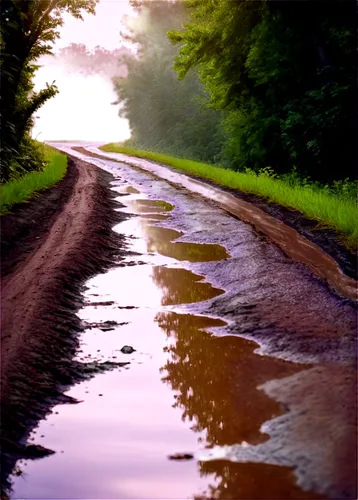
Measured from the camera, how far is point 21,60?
20.6 m

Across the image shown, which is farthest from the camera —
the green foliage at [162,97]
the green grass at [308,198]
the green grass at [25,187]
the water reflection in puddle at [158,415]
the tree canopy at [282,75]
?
the green foliage at [162,97]

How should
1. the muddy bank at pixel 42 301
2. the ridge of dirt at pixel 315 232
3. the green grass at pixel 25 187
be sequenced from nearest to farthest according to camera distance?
the muddy bank at pixel 42 301, the ridge of dirt at pixel 315 232, the green grass at pixel 25 187

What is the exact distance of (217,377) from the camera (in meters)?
5.59

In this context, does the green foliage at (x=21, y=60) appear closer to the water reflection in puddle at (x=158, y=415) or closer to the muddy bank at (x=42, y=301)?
the muddy bank at (x=42, y=301)

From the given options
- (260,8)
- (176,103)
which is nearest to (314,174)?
(260,8)

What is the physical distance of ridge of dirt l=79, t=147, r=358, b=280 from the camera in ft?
32.0

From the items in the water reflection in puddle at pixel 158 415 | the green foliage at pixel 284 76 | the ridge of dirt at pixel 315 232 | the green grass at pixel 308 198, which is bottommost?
the water reflection in puddle at pixel 158 415

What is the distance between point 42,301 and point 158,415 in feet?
9.91

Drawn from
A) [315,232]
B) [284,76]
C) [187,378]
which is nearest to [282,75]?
[284,76]

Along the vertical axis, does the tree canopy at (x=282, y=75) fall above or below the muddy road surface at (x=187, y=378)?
above

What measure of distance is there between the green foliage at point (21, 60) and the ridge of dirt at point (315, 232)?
6.98 meters

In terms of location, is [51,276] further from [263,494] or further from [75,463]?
[263,494]

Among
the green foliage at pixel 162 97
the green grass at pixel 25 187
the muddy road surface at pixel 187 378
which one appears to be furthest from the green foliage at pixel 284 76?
the green foliage at pixel 162 97

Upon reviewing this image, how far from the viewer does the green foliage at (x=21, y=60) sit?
63.3 ft
